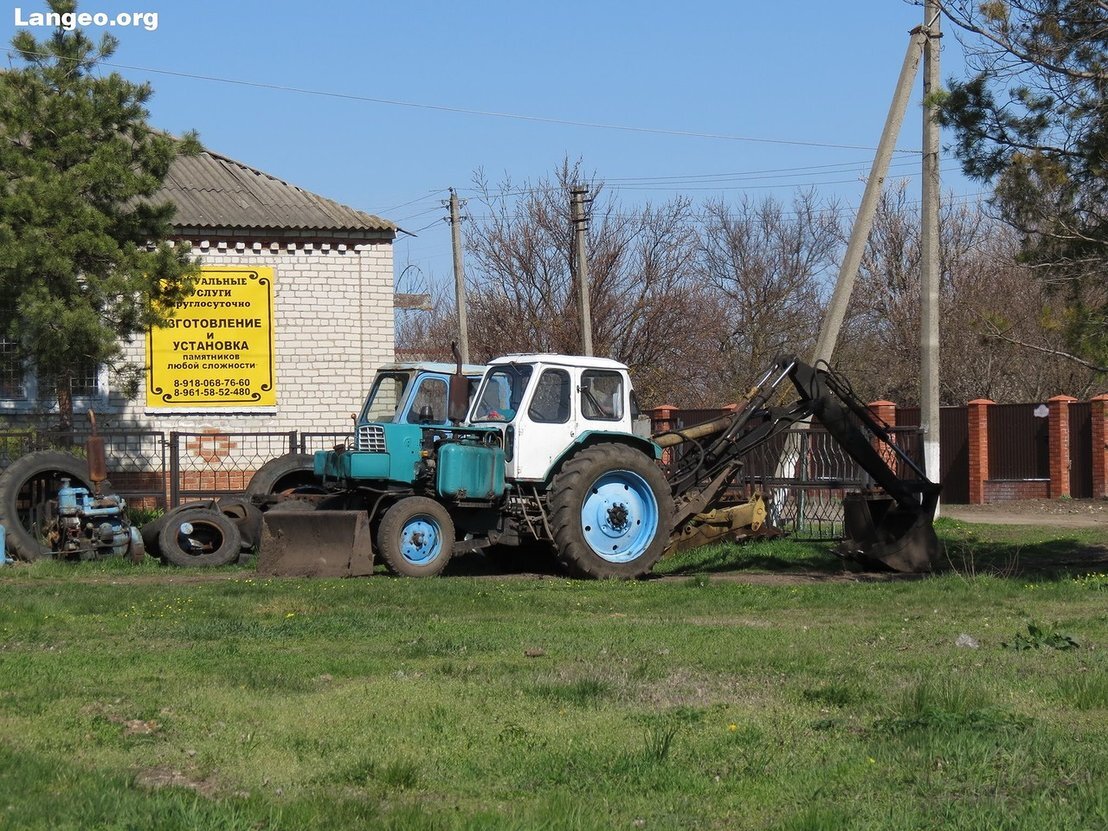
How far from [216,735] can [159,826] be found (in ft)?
5.35

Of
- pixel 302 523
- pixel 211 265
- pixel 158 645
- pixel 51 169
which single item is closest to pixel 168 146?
pixel 51 169

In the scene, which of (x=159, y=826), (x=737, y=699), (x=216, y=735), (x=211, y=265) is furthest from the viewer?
(x=211, y=265)

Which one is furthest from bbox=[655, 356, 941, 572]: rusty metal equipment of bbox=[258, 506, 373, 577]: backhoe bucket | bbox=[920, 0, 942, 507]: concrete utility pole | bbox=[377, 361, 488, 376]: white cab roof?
bbox=[920, 0, 942, 507]: concrete utility pole

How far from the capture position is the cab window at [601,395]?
607 inches

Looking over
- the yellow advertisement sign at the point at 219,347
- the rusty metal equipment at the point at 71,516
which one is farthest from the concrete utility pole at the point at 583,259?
the rusty metal equipment at the point at 71,516

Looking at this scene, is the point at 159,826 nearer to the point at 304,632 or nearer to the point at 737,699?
the point at 737,699

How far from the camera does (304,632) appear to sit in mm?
10062

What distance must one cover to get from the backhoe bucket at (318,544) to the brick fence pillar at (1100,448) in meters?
19.2

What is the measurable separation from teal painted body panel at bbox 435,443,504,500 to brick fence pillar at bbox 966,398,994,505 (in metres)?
18.5

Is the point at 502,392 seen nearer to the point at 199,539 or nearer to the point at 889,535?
the point at 199,539

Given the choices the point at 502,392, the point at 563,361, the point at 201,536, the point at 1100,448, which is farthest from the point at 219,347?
the point at 1100,448

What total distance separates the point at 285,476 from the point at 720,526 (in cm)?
541

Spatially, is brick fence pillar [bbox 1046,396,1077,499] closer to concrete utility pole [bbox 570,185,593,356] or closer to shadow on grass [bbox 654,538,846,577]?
concrete utility pole [bbox 570,185,593,356]

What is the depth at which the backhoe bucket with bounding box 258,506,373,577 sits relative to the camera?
14.4 m
